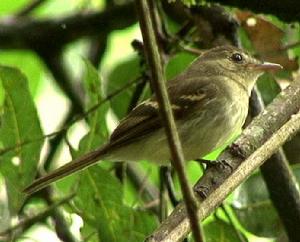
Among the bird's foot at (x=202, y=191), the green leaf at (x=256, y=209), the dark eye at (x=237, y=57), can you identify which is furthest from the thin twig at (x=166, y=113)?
the dark eye at (x=237, y=57)

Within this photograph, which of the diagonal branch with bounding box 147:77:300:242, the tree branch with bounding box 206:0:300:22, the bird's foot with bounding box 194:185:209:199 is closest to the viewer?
the diagonal branch with bounding box 147:77:300:242

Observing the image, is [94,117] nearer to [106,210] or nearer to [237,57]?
[106,210]

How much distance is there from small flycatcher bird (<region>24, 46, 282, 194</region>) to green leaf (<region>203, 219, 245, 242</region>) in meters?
0.40

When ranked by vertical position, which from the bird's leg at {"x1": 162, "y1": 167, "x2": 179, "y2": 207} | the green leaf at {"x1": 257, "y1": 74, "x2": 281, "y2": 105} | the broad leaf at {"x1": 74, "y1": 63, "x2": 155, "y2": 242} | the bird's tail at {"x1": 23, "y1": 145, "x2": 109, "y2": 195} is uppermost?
the bird's tail at {"x1": 23, "y1": 145, "x2": 109, "y2": 195}

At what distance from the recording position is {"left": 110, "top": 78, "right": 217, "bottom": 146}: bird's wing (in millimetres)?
4328

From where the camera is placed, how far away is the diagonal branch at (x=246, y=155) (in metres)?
2.85

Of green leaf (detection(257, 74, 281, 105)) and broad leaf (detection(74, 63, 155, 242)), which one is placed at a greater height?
broad leaf (detection(74, 63, 155, 242))

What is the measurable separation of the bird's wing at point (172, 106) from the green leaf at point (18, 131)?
1.27ft

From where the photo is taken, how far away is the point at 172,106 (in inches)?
178

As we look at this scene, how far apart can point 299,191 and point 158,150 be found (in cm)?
71

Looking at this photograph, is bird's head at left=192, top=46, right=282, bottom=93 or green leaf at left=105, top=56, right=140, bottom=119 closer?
bird's head at left=192, top=46, right=282, bottom=93

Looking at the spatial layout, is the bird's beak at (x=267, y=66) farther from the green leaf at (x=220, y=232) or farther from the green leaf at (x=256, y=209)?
the green leaf at (x=220, y=232)

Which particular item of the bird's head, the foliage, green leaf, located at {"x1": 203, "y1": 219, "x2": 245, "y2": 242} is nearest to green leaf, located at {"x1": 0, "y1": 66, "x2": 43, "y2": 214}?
the foliage

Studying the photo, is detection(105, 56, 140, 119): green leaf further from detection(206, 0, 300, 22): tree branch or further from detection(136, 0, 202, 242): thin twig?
detection(136, 0, 202, 242): thin twig
